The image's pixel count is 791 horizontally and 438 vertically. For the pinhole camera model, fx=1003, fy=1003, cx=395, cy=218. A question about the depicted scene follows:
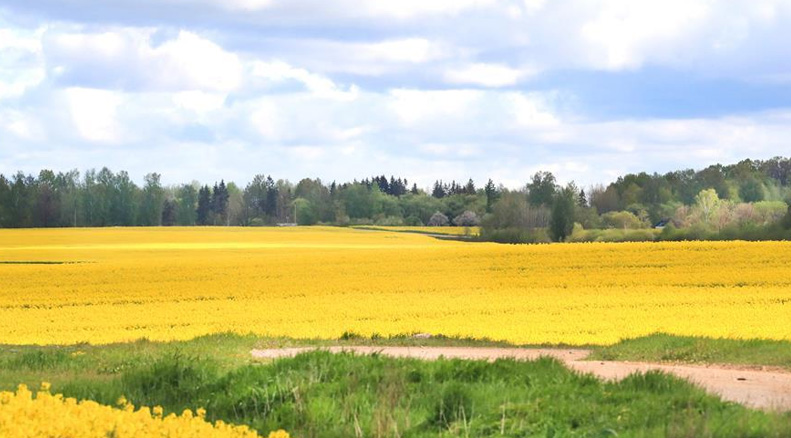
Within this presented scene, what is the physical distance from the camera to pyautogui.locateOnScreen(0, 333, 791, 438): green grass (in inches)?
397

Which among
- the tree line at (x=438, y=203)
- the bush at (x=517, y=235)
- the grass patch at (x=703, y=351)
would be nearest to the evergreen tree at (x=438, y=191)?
the tree line at (x=438, y=203)

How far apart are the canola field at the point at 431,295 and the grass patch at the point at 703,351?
3.11 m

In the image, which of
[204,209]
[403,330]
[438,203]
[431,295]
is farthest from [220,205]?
[403,330]

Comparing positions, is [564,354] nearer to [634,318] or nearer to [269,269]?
[634,318]

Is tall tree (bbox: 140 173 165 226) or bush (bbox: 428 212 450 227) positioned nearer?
tall tree (bbox: 140 173 165 226)

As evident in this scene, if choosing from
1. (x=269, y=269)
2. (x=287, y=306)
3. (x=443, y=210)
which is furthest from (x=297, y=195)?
(x=287, y=306)

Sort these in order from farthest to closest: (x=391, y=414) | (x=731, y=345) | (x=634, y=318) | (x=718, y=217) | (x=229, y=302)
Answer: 1. (x=718, y=217)
2. (x=229, y=302)
3. (x=634, y=318)
4. (x=731, y=345)
5. (x=391, y=414)

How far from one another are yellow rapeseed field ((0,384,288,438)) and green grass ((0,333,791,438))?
1362 mm

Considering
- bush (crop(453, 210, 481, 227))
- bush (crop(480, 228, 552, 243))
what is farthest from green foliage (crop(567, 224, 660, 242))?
bush (crop(453, 210, 481, 227))

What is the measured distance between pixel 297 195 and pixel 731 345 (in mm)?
158906

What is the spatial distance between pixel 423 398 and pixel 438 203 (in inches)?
5390

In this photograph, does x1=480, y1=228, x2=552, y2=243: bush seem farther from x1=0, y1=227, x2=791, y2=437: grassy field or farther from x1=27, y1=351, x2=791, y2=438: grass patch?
x1=27, y1=351, x2=791, y2=438: grass patch

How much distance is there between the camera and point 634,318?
30.2 m

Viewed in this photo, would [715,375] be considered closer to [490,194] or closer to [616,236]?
[616,236]
